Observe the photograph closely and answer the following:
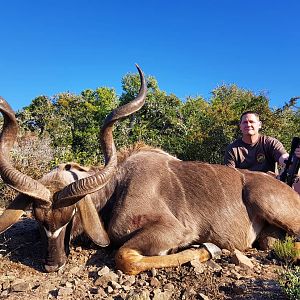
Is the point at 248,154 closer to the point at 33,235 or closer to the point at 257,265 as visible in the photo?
the point at 257,265

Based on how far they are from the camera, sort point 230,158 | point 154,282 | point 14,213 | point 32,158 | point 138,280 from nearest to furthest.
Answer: point 154,282 < point 138,280 < point 14,213 < point 230,158 < point 32,158

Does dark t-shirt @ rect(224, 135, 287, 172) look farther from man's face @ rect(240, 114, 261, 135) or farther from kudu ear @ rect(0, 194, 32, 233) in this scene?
kudu ear @ rect(0, 194, 32, 233)

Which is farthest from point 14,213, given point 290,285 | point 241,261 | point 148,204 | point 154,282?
point 290,285

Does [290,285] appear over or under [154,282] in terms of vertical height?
over

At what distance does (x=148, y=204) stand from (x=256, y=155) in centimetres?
230

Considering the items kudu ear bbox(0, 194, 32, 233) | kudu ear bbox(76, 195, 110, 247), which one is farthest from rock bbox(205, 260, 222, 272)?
kudu ear bbox(0, 194, 32, 233)

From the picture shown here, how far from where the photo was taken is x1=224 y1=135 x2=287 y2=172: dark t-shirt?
18.5ft

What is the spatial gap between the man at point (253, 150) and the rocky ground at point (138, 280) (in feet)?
6.57

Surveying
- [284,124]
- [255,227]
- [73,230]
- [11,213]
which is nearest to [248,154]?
[255,227]

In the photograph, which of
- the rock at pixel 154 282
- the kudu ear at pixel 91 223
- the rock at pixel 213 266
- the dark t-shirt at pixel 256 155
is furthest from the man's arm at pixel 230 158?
the rock at pixel 154 282

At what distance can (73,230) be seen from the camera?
398cm

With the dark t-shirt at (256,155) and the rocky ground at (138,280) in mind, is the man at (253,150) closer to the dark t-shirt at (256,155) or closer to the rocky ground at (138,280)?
the dark t-shirt at (256,155)

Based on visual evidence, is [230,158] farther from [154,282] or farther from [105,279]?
[105,279]

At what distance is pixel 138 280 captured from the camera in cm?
328
